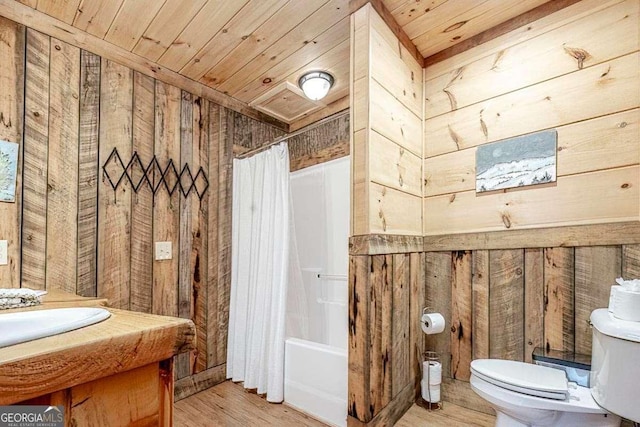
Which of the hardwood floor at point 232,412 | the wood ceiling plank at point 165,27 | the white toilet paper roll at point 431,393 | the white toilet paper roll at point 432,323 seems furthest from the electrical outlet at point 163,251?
the white toilet paper roll at point 431,393

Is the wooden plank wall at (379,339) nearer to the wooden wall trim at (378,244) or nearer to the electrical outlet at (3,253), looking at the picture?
the wooden wall trim at (378,244)

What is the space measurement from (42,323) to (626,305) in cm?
195

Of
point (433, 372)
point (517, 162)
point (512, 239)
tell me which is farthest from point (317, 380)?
point (517, 162)

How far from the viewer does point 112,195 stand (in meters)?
2.07

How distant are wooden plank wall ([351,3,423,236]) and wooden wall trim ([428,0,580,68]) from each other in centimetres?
30

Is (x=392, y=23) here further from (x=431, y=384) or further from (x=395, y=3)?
(x=431, y=384)

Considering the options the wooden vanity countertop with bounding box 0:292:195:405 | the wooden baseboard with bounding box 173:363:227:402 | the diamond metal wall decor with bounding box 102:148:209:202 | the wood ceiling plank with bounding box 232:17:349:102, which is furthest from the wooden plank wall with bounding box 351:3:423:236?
the wooden baseboard with bounding box 173:363:227:402

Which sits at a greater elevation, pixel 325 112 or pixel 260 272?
pixel 325 112

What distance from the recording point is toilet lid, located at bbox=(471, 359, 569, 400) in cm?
135

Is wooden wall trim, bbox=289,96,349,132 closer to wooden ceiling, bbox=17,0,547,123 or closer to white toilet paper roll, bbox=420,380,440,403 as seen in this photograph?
wooden ceiling, bbox=17,0,547,123

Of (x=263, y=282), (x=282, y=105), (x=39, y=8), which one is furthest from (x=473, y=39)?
(x=39, y=8)

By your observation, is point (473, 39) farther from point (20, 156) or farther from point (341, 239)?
point (20, 156)

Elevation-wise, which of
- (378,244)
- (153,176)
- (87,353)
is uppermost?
(153,176)

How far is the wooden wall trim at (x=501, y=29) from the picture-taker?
5.96 feet
